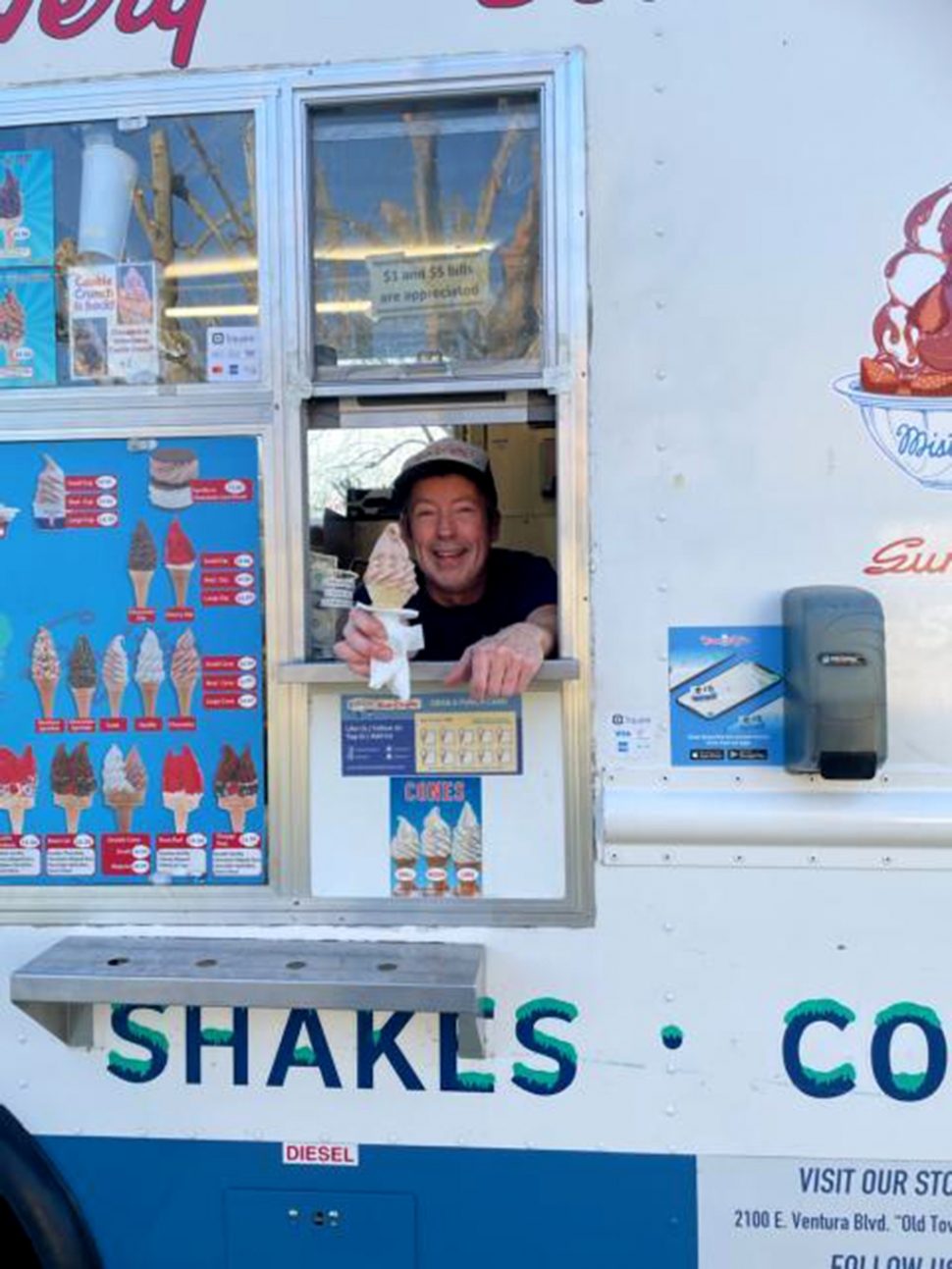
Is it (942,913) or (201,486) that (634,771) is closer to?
(942,913)

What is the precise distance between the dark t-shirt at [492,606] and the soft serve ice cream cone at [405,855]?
29 cm

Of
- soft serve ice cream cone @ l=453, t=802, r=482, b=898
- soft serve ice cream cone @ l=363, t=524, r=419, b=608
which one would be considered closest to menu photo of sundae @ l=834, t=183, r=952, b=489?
soft serve ice cream cone @ l=363, t=524, r=419, b=608

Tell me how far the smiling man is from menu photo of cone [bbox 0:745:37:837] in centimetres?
62

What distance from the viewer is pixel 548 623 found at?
1767 millimetres

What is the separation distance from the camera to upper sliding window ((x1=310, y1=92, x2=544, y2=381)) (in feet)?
5.71

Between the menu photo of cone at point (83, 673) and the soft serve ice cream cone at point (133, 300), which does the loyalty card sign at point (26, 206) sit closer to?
the soft serve ice cream cone at point (133, 300)

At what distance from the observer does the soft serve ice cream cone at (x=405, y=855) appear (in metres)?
1.72

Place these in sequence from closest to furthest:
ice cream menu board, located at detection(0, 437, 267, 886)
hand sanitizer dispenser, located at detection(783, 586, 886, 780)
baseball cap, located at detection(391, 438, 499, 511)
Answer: hand sanitizer dispenser, located at detection(783, 586, 886, 780)
ice cream menu board, located at detection(0, 437, 267, 886)
baseball cap, located at detection(391, 438, 499, 511)

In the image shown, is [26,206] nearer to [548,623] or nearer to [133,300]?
[133,300]

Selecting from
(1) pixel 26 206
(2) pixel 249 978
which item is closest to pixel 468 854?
(2) pixel 249 978

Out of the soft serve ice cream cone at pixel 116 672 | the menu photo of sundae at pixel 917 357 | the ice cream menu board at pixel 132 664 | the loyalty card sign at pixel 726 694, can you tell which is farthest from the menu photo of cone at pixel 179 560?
the menu photo of sundae at pixel 917 357

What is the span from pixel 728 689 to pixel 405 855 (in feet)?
1.99

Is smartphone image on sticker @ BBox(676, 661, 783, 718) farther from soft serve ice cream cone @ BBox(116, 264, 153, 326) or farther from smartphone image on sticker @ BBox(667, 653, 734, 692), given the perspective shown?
soft serve ice cream cone @ BBox(116, 264, 153, 326)

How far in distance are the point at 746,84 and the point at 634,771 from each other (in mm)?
1133
